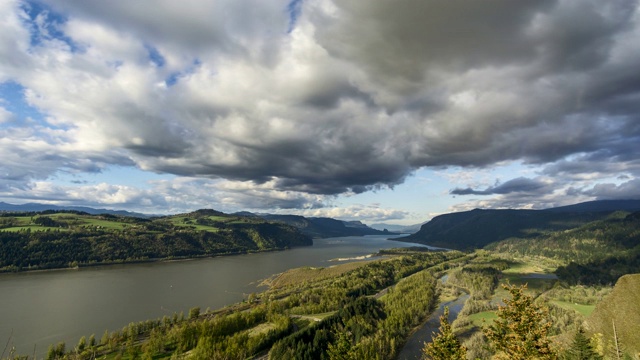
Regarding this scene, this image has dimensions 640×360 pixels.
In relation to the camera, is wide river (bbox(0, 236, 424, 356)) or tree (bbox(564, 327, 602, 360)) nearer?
A: tree (bbox(564, 327, 602, 360))

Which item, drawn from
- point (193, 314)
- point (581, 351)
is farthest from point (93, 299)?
point (581, 351)

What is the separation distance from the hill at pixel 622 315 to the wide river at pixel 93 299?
117 m

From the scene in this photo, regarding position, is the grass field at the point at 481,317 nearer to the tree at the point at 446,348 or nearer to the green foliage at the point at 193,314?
the tree at the point at 446,348

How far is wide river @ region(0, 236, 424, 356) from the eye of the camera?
92438 mm

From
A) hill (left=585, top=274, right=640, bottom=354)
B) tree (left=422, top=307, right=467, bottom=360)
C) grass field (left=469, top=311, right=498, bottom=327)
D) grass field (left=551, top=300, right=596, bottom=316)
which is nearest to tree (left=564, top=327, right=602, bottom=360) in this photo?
tree (left=422, top=307, right=467, bottom=360)

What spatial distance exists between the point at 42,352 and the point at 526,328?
105 m

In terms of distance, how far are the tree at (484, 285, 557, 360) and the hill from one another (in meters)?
50.0

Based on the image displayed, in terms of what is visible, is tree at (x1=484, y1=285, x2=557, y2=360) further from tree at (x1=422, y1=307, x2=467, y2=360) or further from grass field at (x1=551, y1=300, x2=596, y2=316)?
grass field at (x1=551, y1=300, x2=596, y2=316)

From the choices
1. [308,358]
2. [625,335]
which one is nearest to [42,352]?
[308,358]

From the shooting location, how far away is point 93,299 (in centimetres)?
12775

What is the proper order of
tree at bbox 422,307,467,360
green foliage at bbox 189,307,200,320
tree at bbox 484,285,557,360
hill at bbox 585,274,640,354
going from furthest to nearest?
green foliage at bbox 189,307,200,320, hill at bbox 585,274,640,354, tree at bbox 422,307,467,360, tree at bbox 484,285,557,360

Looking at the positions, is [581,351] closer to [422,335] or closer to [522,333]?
[522,333]

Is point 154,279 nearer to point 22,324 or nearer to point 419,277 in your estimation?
point 22,324

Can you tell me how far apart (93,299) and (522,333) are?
153666 millimetres
